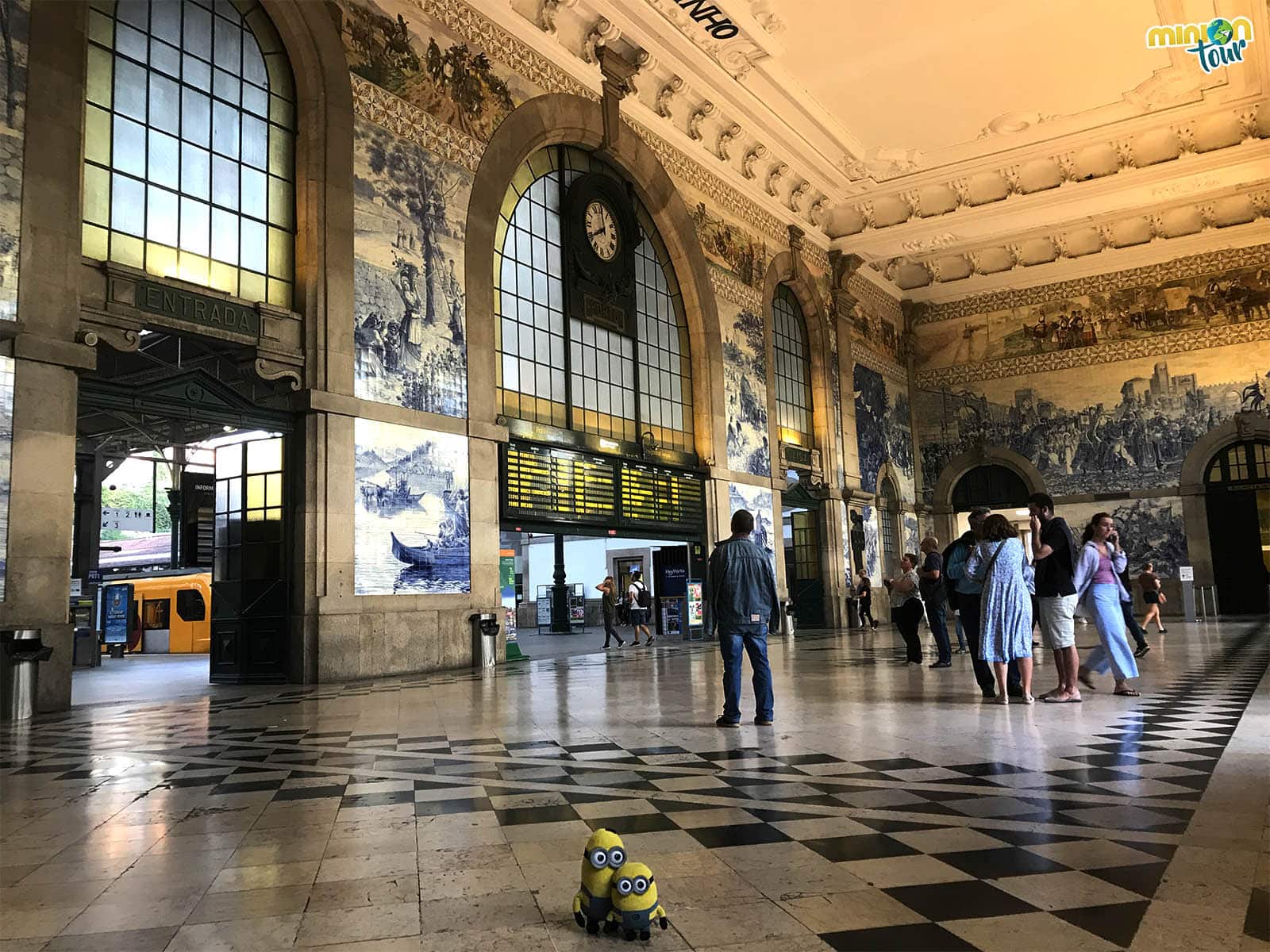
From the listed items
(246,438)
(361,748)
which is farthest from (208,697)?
(361,748)

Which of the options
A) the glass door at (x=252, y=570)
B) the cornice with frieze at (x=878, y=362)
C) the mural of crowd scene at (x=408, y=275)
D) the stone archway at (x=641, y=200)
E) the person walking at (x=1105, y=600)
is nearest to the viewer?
the person walking at (x=1105, y=600)

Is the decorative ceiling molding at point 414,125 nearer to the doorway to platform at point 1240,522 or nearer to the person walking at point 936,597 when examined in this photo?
the person walking at point 936,597

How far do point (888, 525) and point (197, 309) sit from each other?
22593 millimetres

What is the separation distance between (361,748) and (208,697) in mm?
5112

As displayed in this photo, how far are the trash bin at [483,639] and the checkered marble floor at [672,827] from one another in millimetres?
5985

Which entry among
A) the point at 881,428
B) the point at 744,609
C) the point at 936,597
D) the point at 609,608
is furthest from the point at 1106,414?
the point at 744,609

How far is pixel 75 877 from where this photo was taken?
334 centimetres

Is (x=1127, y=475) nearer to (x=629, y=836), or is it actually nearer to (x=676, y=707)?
(x=676, y=707)

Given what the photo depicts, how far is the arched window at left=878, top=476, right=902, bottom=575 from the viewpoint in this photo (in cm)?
2806

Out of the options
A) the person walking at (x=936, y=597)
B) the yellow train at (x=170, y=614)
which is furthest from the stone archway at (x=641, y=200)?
the yellow train at (x=170, y=614)

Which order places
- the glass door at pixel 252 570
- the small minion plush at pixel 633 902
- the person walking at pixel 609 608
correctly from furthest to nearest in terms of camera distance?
the person walking at pixel 609 608, the glass door at pixel 252 570, the small minion plush at pixel 633 902

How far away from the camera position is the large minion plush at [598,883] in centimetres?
261

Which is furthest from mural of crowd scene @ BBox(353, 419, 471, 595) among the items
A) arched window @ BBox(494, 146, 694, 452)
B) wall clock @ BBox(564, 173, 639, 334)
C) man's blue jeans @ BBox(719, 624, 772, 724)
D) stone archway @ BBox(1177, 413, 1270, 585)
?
stone archway @ BBox(1177, 413, 1270, 585)

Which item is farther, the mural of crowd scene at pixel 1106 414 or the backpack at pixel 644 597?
the mural of crowd scene at pixel 1106 414
